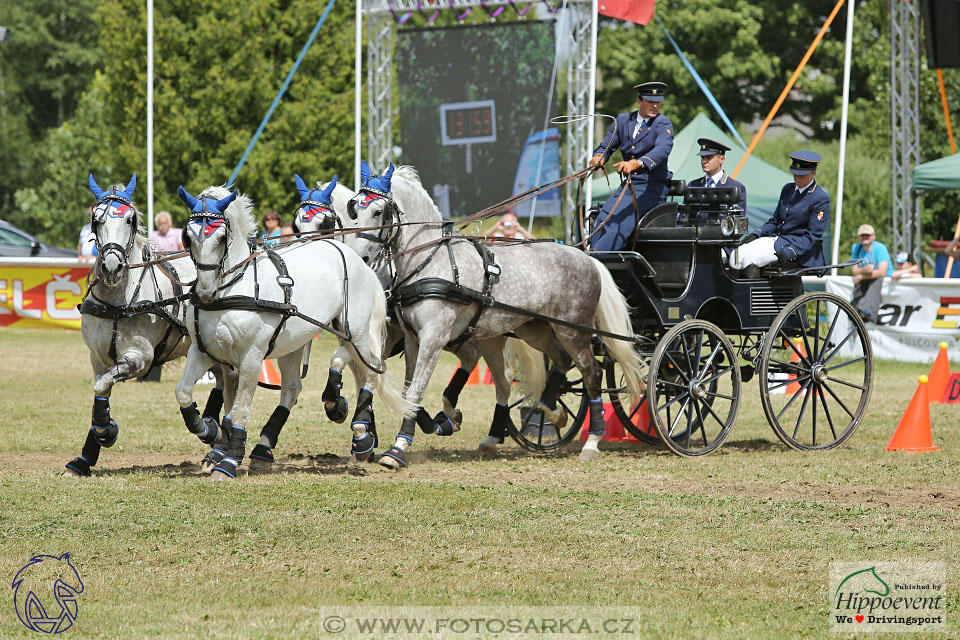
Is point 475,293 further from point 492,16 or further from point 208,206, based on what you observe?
point 492,16

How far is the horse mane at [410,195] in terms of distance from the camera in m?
8.81

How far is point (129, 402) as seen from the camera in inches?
500

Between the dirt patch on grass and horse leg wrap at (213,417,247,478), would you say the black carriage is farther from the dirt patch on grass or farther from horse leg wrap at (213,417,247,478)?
horse leg wrap at (213,417,247,478)

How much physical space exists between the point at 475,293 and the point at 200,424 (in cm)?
212

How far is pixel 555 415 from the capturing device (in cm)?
977

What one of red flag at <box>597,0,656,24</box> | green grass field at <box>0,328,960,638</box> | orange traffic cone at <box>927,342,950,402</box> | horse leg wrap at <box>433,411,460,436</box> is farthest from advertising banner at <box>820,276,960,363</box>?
horse leg wrap at <box>433,411,460,436</box>

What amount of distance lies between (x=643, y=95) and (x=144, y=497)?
5073 mm

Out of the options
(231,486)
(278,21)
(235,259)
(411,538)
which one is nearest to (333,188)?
(235,259)

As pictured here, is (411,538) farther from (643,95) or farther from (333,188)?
(643,95)

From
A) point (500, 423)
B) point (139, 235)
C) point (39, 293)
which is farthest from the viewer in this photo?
point (39, 293)

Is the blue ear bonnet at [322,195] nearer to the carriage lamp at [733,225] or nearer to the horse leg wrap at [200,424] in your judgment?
the horse leg wrap at [200,424]

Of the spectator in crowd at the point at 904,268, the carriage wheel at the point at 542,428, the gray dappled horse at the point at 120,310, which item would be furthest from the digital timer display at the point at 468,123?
the gray dappled horse at the point at 120,310

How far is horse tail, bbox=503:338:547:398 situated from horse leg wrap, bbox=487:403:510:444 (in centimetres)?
25

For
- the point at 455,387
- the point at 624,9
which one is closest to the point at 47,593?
the point at 455,387
